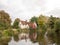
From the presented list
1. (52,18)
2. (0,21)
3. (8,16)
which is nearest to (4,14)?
(8,16)

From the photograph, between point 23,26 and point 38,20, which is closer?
point 38,20

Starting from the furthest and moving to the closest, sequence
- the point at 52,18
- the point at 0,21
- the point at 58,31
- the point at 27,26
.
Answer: the point at 27,26, the point at 0,21, the point at 52,18, the point at 58,31

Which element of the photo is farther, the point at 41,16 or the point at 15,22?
the point at 15,22

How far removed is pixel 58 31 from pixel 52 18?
6719mm

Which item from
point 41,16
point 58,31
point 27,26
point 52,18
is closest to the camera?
point 58,31

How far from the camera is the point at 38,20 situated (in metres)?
40.6

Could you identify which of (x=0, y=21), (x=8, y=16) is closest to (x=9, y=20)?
(x=8, y=16)

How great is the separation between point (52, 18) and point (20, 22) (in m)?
14.6

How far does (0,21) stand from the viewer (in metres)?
Answer: 37.2

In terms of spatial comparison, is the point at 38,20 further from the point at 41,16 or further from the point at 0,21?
the point at 0,21

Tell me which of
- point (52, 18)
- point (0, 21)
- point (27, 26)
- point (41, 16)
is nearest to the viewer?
point (52, 18)

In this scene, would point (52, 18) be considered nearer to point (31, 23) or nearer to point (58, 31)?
point (58, 31)

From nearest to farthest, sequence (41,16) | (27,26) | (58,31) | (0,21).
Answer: (58,31), (0,21), (41,16), (27,26)

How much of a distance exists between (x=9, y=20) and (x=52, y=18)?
11.3 metres
